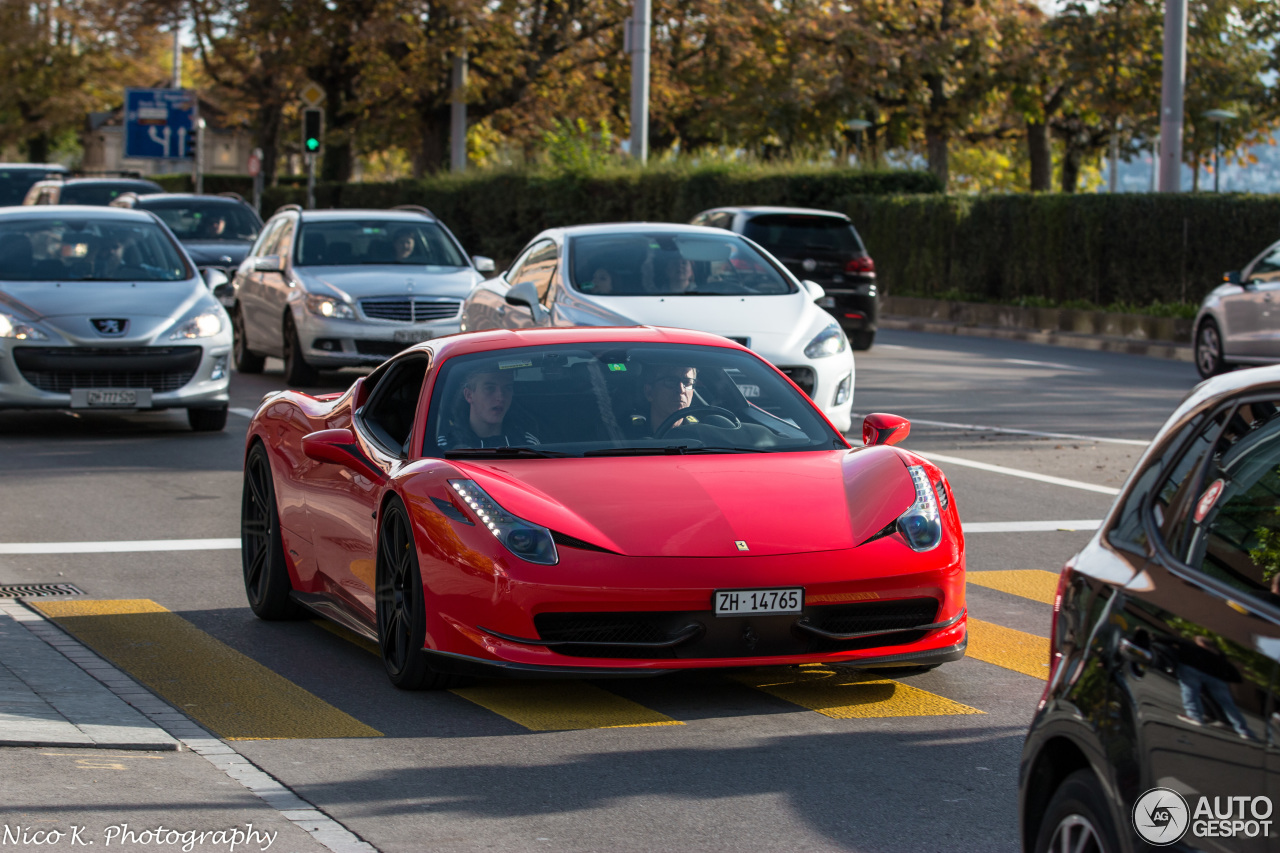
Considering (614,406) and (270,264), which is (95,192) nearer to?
(270,264)

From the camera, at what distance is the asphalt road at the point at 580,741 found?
16.2 ft

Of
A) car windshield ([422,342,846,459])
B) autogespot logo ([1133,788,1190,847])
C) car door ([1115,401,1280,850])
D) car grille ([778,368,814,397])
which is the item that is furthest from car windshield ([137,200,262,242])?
autogespot logo ([1133,788,1190,847])

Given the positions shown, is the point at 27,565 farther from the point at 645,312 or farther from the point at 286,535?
the point at 645,312

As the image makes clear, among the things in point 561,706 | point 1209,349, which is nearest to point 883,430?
point 561,706

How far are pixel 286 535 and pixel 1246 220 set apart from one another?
68.6ft

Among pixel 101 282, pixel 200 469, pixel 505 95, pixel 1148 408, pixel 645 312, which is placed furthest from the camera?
pixel 505 95

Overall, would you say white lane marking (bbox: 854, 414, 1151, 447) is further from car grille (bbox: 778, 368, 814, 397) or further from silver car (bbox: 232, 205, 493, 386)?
silver car (bbox: 232, 205, 493, 386)

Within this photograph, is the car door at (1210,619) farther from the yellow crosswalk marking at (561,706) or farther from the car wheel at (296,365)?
the car wheel at (296,365)

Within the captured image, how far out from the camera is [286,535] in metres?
7.92

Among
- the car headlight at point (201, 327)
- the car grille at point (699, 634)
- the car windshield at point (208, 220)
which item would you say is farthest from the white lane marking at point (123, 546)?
the car windshield at point (208, 220)

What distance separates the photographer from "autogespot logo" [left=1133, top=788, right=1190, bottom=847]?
3.15 m

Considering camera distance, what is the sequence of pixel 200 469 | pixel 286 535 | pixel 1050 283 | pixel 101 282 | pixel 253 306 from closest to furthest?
pixel 286 535 < pixel 200 469 < pixel 101 282 < pixel 253 306 < pixel 1050 283

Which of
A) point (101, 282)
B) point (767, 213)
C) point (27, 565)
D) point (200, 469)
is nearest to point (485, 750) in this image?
point (27, 565)

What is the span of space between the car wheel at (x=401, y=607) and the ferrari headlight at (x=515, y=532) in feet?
1.06
